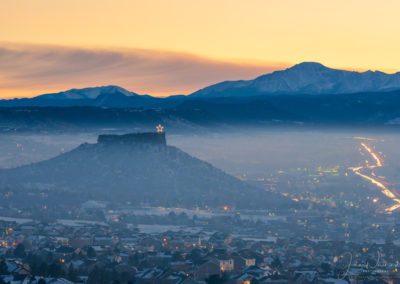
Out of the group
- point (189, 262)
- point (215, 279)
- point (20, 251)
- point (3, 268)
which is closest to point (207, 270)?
point (189, 262)

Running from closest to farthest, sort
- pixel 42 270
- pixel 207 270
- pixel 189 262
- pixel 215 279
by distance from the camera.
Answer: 1. pixel 215 279
2. pixel 42 270
3. pixel 207 270
4. pixel 189 262

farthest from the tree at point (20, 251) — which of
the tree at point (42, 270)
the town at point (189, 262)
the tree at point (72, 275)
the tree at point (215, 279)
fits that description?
the tree at point (215, 279)

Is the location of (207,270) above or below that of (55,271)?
below

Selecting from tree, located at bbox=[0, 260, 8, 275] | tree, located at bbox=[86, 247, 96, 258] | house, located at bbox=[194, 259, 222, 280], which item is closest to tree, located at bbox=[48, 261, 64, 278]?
tree, located at bbox=[0, 260, 8, 275]

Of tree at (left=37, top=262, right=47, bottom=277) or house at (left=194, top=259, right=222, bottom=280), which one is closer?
tree at (left=37, top=262, right=47, bottom=277)

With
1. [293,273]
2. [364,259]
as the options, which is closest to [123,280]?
[293,273]

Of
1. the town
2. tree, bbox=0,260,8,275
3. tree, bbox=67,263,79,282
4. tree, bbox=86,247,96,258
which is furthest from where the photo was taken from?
tree, bbox=86,247,96,258

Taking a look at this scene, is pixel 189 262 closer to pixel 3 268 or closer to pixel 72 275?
pixel 72 275

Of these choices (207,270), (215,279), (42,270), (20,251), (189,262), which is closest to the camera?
(215,279)

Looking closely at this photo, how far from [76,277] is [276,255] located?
45.8 meters

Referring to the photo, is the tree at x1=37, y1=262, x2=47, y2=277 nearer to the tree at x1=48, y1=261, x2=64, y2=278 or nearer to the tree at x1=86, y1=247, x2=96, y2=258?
the tree at x1=48, y1=261, x2=64, y2=278

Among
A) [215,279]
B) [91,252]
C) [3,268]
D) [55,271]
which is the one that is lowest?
[91,252]

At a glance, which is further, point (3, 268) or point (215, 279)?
point (215, 279)

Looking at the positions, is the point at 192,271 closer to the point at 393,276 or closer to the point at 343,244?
the point at 393,276
